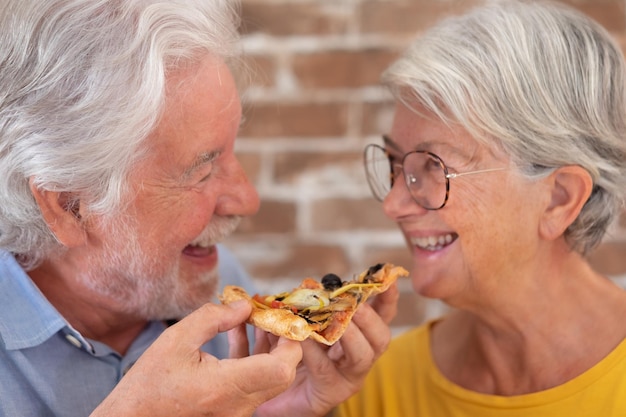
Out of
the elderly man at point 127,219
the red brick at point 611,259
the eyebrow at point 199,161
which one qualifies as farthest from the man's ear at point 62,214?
the red brick at point 611,259

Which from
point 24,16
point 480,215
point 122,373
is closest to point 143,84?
point 24,16

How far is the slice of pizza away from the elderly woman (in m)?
0.13

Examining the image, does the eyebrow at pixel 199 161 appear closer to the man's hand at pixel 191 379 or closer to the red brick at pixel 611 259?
the man's hand at pixel 191 379

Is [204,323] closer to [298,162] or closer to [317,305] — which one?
[317,305]

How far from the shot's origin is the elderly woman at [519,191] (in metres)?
1.57

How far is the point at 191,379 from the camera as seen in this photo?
1.32m

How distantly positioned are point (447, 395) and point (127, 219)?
76 cm

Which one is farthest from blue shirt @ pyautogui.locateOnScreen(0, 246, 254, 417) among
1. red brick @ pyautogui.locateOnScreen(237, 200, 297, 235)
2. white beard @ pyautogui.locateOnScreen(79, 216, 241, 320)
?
red brick @ pyautogui.locateOnScreen(237, 200, 297, 235)

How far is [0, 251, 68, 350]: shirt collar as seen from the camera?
1464 millimetres

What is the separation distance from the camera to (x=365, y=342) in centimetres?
154

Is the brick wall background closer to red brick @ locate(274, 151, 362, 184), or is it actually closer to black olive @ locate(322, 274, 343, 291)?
red brick @ locate(274, 151, 362, 184)

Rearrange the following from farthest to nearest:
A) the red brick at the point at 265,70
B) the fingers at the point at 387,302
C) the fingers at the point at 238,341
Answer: the red brick at the point at 265,70 → the fingers at the point at 387,302 → the fingers at the point at 238,341

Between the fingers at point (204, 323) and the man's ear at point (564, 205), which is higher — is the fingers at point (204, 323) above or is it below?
below

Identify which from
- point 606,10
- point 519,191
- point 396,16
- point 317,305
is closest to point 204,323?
point 317,305
